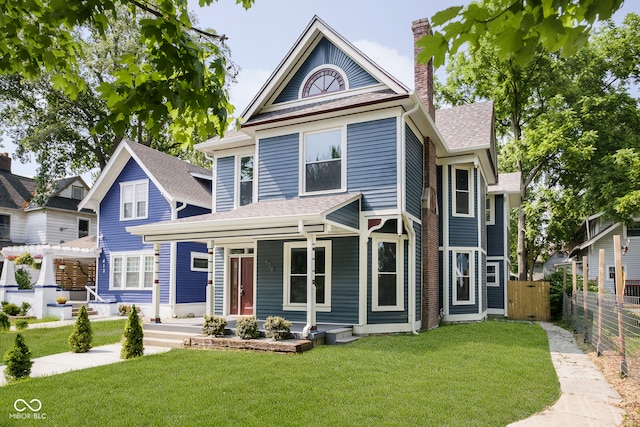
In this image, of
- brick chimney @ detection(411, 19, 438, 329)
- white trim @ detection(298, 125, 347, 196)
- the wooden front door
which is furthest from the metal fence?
the wooden front door

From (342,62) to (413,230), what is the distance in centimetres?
509

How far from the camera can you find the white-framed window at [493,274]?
65.9ft

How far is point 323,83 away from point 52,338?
10080mm

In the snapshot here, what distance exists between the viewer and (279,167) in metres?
14.1

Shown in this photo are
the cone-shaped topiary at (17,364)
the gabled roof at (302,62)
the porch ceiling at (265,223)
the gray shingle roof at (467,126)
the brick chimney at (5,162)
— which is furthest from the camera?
the brick chimney at (5,162)

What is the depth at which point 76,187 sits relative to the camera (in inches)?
1171

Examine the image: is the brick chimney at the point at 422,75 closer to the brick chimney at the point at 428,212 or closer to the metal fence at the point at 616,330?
the brick chimney at the point at 428,212

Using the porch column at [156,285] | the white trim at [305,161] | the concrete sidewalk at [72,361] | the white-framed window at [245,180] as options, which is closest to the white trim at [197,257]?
the white-framed window at [245,180]

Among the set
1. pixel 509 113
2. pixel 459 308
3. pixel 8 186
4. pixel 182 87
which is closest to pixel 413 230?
pixel 459 308

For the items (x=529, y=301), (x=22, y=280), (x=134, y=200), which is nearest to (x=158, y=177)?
(x=134, y=200)

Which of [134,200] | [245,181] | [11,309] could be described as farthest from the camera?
[134,200]

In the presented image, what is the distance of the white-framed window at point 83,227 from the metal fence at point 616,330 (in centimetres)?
2732

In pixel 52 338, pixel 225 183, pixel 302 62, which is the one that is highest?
pixel 302 62

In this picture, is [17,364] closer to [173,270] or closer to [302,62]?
[302,62]
